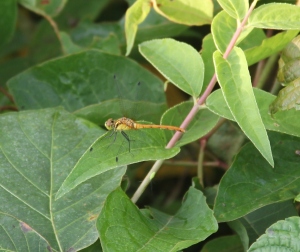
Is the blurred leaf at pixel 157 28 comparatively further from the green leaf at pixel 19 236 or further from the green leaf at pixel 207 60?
the green leaf at pixel 19 236

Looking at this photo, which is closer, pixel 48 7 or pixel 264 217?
pixel 264 217

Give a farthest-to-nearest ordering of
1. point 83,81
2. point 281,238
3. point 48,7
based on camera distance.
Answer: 1. point 48,7
2. point 83,81
3. point 281,238

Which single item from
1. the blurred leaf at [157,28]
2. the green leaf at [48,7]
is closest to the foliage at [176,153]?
the blurred leaf at [157,28]

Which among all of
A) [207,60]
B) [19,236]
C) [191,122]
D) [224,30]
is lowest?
[19,236]

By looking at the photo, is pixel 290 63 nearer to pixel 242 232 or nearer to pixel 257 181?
pixel 257 181

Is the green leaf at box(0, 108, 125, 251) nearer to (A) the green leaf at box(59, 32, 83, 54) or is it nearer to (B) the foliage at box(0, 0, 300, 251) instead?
(B) the foliage at box(0, 0, 300, 251)

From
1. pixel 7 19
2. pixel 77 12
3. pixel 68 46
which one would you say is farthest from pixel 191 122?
pixel 77 12

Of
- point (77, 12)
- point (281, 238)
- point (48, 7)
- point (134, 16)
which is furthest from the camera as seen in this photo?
point (77, 12)
